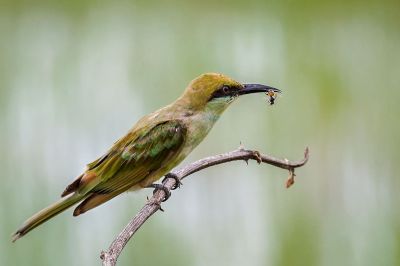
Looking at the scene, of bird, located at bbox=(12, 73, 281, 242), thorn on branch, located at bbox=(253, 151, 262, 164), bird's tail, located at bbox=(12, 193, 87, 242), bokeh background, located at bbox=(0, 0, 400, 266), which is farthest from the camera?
bokeh background, located at bbox=(0, 0, 400, 266)

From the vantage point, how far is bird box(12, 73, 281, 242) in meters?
3.33

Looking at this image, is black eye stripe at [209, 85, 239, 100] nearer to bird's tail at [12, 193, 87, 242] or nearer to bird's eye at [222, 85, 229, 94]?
bird's eye at [222, 85, 229, 94]

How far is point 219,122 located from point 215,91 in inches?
59.5

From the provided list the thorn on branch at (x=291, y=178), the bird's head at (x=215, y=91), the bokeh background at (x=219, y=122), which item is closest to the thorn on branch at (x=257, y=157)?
the thorn on branch at (x=291, y=178)

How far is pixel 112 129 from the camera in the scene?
481 cm

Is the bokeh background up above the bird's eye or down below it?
below

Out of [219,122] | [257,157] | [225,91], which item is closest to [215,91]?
[225,91]

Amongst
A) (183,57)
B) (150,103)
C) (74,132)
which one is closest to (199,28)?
(183,57)

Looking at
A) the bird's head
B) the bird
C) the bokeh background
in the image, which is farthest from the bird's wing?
the bokeh background

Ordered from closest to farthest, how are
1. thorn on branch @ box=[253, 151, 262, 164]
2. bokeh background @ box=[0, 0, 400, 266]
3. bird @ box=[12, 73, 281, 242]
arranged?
thorn on branch @ box=[253, 151, 262, 164] → bird @ box=[12, 73, 281, 242] → bokeh background @ box=[0, 0, 400, 266]

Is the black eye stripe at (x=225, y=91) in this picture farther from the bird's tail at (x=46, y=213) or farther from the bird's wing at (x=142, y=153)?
the bird's tail at (x=46, y=213)

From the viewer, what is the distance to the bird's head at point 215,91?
11.1 feet

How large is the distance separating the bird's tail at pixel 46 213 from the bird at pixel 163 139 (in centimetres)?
10

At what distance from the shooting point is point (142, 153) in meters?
3.39
